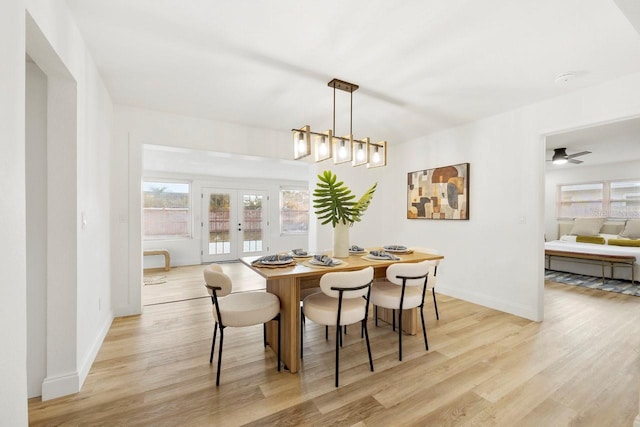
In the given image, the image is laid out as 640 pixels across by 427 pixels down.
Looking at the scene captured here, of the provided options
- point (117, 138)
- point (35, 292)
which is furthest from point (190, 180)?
point (35, 292)

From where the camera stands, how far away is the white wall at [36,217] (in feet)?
5.79

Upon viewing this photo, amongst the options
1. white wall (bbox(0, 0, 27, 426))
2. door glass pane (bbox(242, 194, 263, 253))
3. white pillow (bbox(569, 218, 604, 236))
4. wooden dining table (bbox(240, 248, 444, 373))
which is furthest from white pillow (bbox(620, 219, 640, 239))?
white wall (bbox(0, 0, 27, 426))

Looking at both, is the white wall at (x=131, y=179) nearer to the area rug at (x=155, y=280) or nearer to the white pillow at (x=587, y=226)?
the area rug at (x=155, y=280)

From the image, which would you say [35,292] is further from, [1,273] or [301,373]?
[301,373]

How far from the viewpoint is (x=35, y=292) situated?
1780mm

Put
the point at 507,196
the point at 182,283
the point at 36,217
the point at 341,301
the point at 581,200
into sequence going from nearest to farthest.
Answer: the point at 36,217 → the point at 341,301 → the point at 507,196 → the point at 182,283 → the point at 581,200

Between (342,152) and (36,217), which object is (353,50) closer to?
(342,152)

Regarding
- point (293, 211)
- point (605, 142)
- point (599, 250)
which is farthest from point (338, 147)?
point (293, 211)

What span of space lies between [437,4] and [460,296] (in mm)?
3609

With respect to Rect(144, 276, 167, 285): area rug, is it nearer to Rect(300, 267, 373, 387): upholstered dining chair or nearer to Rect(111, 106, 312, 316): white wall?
Rect(111, 106, 312, 316): white wall

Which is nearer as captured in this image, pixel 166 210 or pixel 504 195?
pixel 504 195

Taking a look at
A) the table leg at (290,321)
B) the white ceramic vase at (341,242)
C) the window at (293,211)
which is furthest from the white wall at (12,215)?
the window at (293,211)

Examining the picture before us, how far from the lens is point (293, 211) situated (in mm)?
8344

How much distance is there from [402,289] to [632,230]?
6.50 m
